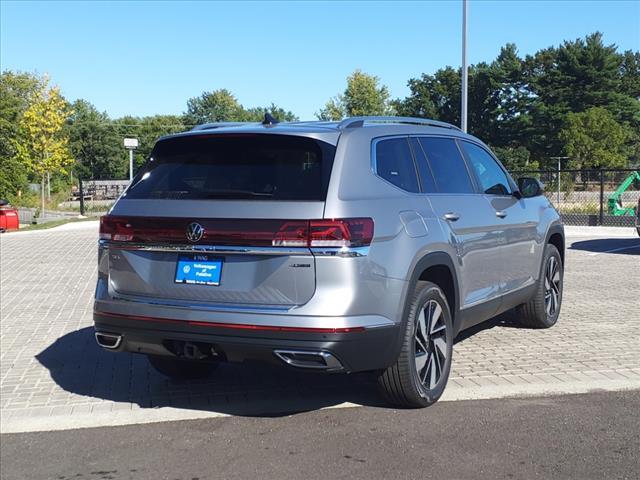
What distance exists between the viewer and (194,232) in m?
4.23

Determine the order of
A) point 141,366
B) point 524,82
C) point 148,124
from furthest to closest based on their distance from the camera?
point 148,124 → point 524,82 → point 141,366

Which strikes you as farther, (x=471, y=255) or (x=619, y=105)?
(x=619, y=105)

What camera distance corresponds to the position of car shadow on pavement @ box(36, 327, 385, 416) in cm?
500

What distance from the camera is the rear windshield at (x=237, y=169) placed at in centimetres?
421

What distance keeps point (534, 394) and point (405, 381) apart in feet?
3.85

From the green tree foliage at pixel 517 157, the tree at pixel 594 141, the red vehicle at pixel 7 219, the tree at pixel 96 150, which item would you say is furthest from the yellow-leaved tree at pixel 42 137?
the tree at pixel 96 150

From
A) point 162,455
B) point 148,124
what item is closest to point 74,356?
point 162,455

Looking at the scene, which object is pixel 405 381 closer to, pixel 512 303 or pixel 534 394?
pixel 534 394

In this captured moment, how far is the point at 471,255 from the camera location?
17.6 ft

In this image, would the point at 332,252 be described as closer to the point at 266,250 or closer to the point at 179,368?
the point at 266,250

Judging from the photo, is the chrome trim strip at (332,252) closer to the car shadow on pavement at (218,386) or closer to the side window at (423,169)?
the car shadow on pavement at (218,386)

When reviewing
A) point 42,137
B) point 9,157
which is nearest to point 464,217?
point 42,137

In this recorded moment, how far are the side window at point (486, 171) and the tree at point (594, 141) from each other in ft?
182

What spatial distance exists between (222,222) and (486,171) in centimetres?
295
